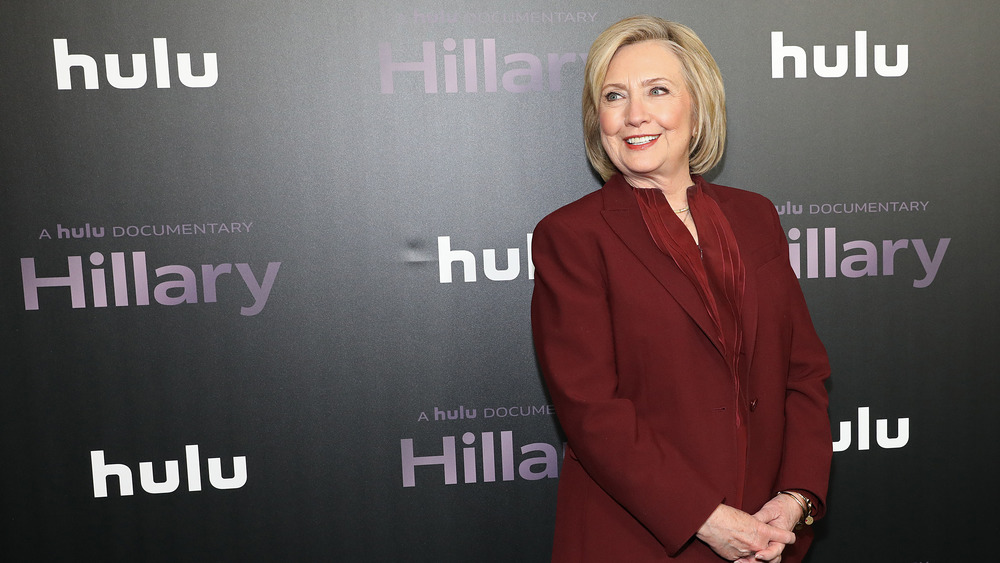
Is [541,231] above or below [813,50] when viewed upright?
below

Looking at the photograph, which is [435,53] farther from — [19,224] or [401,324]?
[19,224]

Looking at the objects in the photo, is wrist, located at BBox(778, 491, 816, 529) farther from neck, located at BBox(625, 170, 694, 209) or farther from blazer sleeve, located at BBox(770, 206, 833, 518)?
neck, located at BBox(625, 170, 694, 209)

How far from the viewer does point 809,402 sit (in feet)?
4.88

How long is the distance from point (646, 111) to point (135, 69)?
149cm

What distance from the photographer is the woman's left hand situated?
52.1 inches

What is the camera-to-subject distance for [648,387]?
134 cm

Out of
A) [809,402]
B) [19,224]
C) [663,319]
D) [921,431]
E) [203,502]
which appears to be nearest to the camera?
[663,319]

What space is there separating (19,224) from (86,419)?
0.59 metres

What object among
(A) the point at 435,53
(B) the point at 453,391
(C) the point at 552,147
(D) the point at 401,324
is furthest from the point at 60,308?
(C) the point at 552,147

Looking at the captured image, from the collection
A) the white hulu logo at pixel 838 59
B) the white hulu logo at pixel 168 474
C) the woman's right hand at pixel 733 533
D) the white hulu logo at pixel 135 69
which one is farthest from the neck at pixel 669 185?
the white hulu logo at pixel 168 474

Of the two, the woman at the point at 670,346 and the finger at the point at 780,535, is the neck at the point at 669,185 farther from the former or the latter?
the finger at the point at 780,535

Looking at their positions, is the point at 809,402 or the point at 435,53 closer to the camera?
the point at 809,402

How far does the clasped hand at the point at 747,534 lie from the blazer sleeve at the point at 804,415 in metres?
0.09

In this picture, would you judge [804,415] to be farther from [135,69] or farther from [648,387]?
[135,69]
